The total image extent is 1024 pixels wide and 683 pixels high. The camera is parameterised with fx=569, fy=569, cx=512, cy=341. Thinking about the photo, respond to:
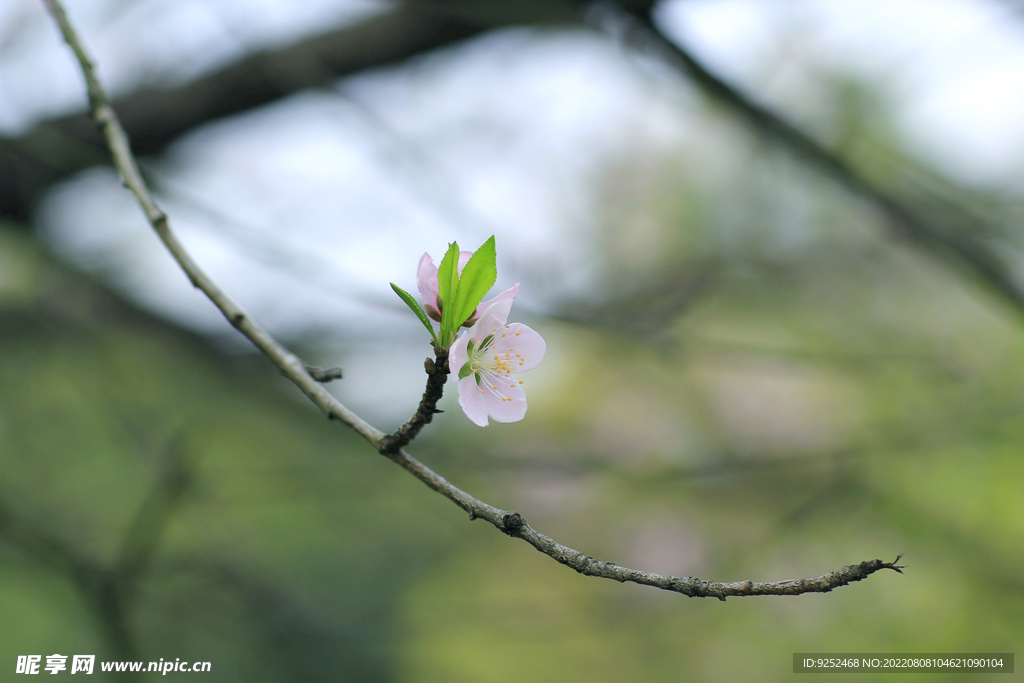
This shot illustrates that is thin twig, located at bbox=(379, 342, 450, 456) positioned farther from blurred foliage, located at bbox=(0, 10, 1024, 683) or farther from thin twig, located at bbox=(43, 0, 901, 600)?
blurred foliage, located at bbox=(0, 10, 1024, 683)

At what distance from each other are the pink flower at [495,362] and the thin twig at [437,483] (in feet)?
0.33

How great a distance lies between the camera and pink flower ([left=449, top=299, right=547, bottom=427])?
682 mm

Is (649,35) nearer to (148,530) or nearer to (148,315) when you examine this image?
(148,530)

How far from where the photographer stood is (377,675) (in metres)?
3.45

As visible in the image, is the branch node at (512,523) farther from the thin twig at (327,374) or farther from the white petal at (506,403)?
the thin twig at (327,374)

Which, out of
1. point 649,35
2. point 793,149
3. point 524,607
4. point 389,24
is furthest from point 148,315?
point 793,149

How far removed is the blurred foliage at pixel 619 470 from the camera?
2170 mm

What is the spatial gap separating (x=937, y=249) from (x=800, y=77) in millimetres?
1363

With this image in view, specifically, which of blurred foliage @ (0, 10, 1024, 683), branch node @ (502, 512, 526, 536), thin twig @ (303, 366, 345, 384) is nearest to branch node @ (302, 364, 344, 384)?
thin twig @ (303, 366, 345, 384)

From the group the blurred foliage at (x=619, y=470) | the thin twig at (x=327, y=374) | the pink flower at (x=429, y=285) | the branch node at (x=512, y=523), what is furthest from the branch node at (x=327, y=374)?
the blurred foliage at (x=619, y=470)

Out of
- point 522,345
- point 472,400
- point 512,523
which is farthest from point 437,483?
point 522,345

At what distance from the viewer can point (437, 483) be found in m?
0.56

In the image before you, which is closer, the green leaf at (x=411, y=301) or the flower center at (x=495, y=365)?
the green leaf at (x=411, y=301)

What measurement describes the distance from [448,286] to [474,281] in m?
0.03
